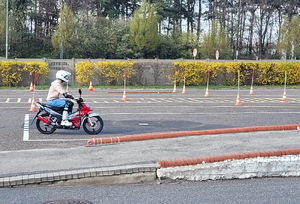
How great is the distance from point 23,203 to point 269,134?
6766 millimetres

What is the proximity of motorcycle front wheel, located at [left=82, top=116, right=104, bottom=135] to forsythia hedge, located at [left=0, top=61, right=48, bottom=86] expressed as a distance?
2255 cm

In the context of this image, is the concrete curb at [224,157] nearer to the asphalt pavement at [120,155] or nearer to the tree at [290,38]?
the asphalt pavement at [120,155]

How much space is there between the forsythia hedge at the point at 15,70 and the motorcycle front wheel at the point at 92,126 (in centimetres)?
2255

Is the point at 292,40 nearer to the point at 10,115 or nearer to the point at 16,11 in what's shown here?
the point at 16,11

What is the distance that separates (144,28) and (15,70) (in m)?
20.8

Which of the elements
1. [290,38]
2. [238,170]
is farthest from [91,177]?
[290,38]

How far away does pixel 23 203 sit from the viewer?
21.8 feet

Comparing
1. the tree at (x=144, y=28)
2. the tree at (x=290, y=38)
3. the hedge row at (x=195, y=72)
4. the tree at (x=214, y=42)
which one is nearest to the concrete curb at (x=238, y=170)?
the hedge row at (x=195, y=72)

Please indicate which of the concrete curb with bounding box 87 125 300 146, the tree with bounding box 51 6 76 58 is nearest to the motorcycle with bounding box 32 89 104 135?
the concrete curb with bounding box 87 125 300 146

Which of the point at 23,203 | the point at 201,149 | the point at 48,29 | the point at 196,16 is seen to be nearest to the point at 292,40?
the point at 196,16

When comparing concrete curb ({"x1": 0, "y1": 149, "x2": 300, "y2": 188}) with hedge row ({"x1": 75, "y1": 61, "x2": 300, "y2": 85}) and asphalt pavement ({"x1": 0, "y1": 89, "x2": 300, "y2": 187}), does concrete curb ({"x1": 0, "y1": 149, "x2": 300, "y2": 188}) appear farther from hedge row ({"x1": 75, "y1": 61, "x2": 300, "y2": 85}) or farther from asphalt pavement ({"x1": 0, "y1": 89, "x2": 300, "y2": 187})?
hedge row ({"x1": 75, "y1": 61, "x2": 300, "y2": 85})

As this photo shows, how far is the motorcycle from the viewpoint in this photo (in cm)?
1250

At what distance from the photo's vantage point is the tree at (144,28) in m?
51.4

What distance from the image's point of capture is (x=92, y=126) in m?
12.7
